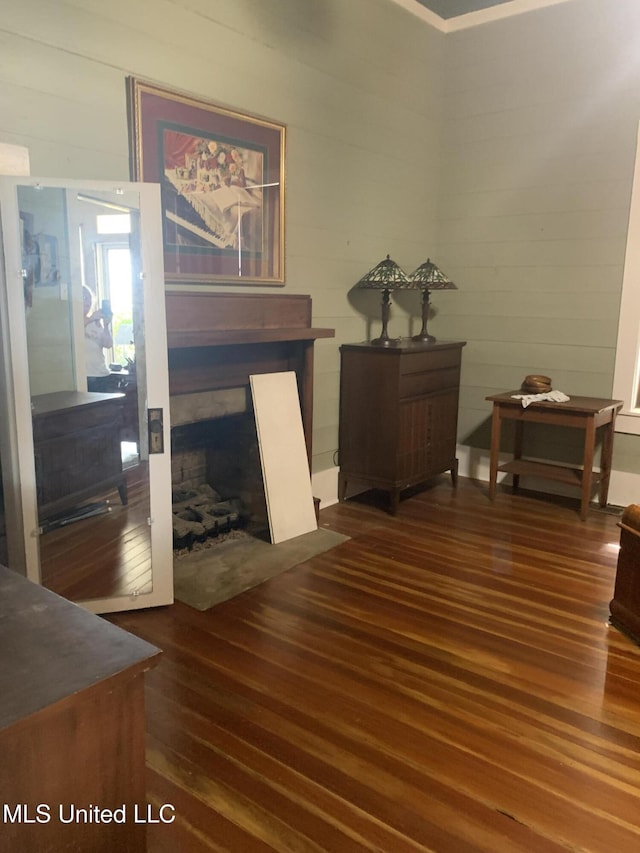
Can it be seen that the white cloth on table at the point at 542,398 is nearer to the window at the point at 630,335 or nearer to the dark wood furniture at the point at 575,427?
the dark wood furniture at the point at 575,427

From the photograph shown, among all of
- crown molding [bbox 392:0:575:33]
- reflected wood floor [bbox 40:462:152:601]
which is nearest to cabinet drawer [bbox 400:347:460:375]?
reflected wood floor [bbox 40:462:152:601]

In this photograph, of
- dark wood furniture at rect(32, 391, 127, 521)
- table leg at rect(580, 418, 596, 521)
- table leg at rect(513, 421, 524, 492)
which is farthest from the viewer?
table leg at rect(513, 421, 524, 492)

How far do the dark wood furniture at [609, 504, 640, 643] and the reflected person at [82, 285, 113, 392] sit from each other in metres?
2.31

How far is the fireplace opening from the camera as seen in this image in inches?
144

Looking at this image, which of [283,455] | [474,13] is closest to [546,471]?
[283,455]

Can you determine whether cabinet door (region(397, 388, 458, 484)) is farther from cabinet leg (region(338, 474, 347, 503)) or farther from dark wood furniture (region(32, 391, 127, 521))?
dark wood furniture (region(32, 391, 127, 521))

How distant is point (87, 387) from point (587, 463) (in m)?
3.03

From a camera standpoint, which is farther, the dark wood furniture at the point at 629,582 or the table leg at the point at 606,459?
the table leg at the point at 606,459

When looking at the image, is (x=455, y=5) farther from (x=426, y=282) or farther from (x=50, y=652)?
(x=50, y=652)

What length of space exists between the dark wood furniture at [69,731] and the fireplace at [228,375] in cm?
176

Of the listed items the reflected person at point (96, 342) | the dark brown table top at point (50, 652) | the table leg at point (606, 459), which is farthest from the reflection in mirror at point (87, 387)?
the table leg at point (606, 459)

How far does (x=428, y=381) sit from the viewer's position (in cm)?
439

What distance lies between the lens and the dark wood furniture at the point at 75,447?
261 centimetres

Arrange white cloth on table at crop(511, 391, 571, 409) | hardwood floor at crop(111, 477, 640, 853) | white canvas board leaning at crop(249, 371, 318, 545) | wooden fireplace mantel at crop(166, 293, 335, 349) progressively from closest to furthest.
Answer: hardwood floor at crop(111, 477, 640, 853) → wooden fireplace mantel at crop(166, 293, 335, 349) → white canvas board leaning at crop(249, 371, 318, 545) → white cloth on table at crop(511, 391, 571, 409)
